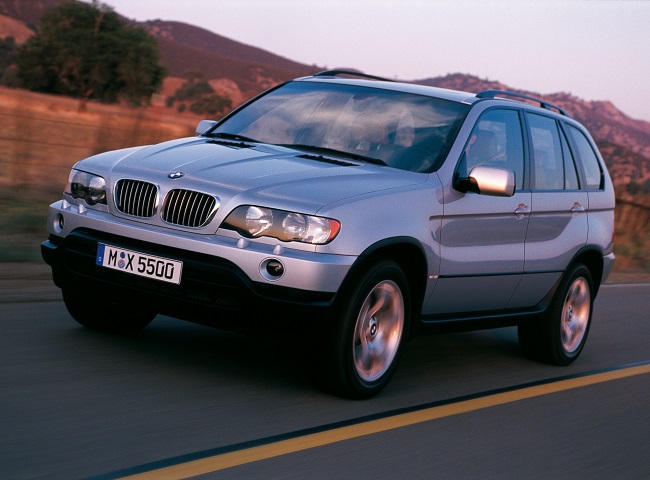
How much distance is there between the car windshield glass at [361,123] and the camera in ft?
20.6

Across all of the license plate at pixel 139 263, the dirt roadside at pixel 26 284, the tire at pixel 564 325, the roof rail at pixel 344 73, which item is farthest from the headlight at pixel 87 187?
the tire at pixel 564 325

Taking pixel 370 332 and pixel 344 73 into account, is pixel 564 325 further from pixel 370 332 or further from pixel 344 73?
pixel 370 332

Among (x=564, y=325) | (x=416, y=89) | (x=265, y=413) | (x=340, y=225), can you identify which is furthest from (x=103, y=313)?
(x=564, y=325)

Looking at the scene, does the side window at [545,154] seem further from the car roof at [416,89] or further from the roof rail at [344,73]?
the roof rail at [344,73]

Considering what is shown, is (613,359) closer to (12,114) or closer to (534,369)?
(534,369)

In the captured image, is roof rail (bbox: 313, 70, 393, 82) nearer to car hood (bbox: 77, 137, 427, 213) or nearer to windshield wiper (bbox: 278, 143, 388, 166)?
windshield wiper (bbox: 278, 143, 388, 166)

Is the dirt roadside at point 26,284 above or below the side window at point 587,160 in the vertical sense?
below

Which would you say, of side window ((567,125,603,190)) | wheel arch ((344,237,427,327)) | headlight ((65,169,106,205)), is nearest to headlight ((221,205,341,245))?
wheel arch ((344,237,427,327))

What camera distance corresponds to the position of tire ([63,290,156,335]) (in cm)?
632

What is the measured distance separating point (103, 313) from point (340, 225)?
182cm

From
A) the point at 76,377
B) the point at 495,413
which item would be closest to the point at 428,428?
the point at 495,413

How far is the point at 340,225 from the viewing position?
5.25 m

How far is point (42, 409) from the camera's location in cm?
478

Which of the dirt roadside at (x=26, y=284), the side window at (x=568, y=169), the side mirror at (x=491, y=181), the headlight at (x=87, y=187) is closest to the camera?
the headlight at (x=87, y=187)
